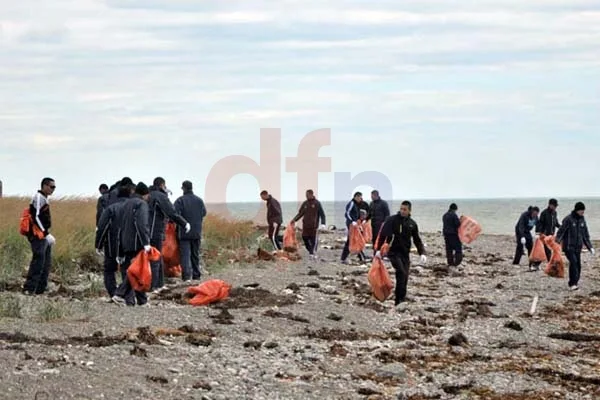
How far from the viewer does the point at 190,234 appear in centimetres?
2012

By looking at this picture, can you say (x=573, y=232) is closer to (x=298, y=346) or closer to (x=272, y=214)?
(x=272, y=214)

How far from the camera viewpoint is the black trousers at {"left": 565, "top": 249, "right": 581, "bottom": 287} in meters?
21.8

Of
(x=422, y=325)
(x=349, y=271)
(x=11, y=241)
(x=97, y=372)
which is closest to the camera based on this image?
(x=97, y=372)

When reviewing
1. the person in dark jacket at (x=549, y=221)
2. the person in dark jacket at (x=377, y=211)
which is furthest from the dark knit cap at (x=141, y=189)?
the person in dark jacket at (x=549, y=221)

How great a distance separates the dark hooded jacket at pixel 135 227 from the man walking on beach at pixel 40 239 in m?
1.25

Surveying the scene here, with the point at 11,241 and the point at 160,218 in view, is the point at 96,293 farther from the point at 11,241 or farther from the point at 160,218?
the point at 11,241

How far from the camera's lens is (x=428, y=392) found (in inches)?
453

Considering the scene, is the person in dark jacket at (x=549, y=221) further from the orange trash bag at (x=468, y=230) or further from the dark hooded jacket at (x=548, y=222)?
the orange trash bag at (x=468, y=230)

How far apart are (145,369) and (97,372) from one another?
0.58 m

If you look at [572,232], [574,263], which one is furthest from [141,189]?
[574,263]

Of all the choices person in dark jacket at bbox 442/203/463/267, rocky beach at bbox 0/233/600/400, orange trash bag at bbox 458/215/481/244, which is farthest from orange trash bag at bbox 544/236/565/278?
orange trash bag at bbox 458/215/481/244

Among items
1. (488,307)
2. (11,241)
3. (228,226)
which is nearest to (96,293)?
(11,241)

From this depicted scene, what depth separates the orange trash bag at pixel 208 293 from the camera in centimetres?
1661

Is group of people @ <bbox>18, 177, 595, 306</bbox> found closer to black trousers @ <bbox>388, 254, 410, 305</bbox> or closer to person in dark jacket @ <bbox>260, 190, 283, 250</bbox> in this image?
black trousers @ <bbox>388, 254, 410, 305</bbox>
